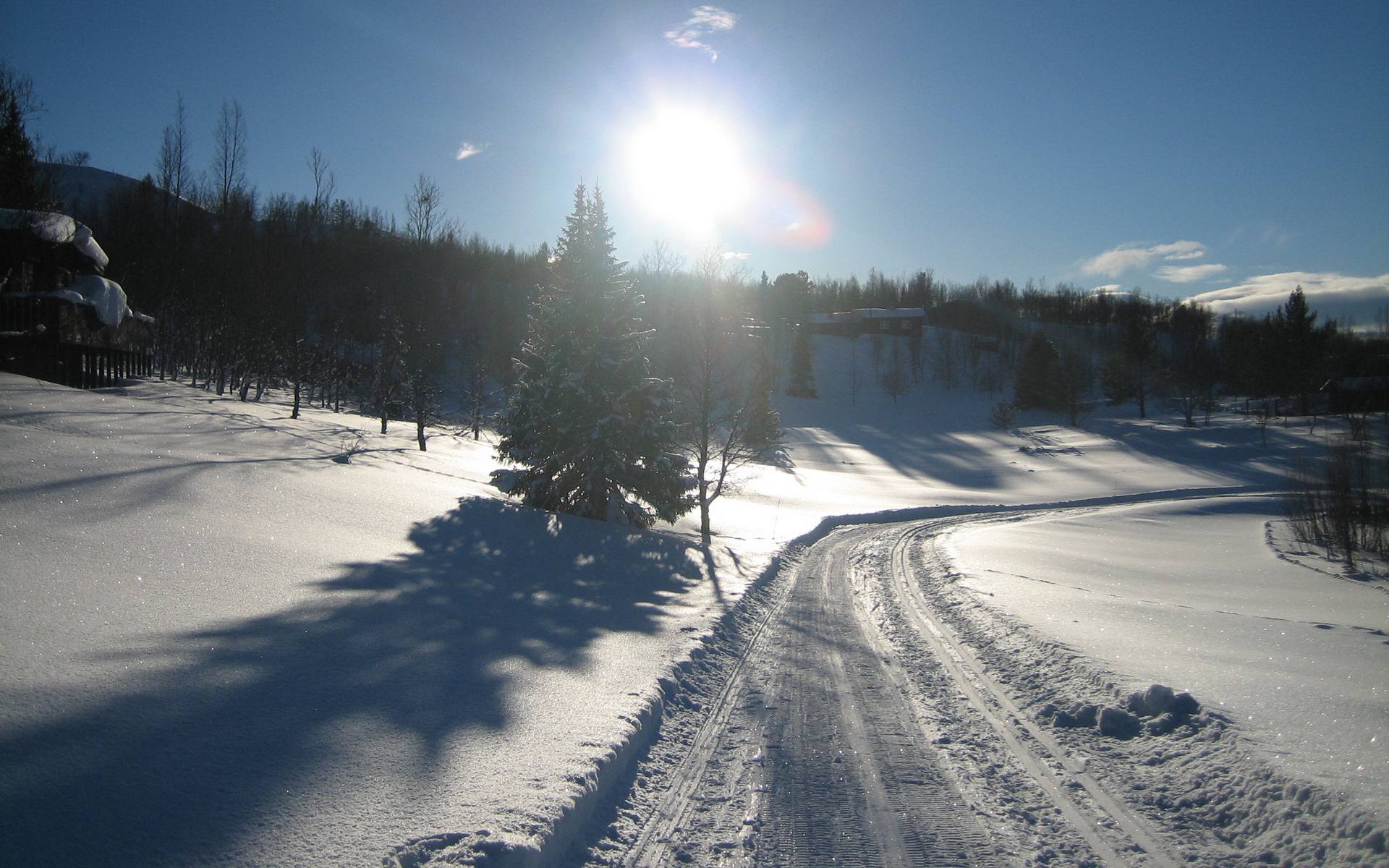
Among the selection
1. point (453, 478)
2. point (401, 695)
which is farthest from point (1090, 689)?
point (453, 478)

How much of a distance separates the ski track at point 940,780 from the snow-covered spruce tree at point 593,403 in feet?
29.6

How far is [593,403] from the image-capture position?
1644cm

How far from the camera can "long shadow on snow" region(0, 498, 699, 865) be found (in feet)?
10.2

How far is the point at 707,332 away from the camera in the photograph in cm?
1788

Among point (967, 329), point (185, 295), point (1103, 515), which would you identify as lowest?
point (1103, 515)

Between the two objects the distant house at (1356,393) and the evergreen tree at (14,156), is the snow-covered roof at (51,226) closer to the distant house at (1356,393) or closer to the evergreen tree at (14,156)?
the evergreen tree at (14,156)

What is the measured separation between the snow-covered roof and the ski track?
2466 cm

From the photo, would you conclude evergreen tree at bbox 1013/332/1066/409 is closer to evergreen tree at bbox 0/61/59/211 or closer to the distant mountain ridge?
evergreen tree at bbox 0/61/59/211

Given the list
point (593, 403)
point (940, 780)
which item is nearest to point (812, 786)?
point (940, 780)

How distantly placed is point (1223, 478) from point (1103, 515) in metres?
19.0

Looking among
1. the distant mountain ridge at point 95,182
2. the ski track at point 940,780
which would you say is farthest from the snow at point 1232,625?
the distant mountain ridge at point 95,182

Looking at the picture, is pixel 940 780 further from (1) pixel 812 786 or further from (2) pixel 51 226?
(2) pixel 51 226

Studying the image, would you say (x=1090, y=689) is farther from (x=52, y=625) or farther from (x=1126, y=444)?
(x=1126, y=444)

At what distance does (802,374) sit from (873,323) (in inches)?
1196
